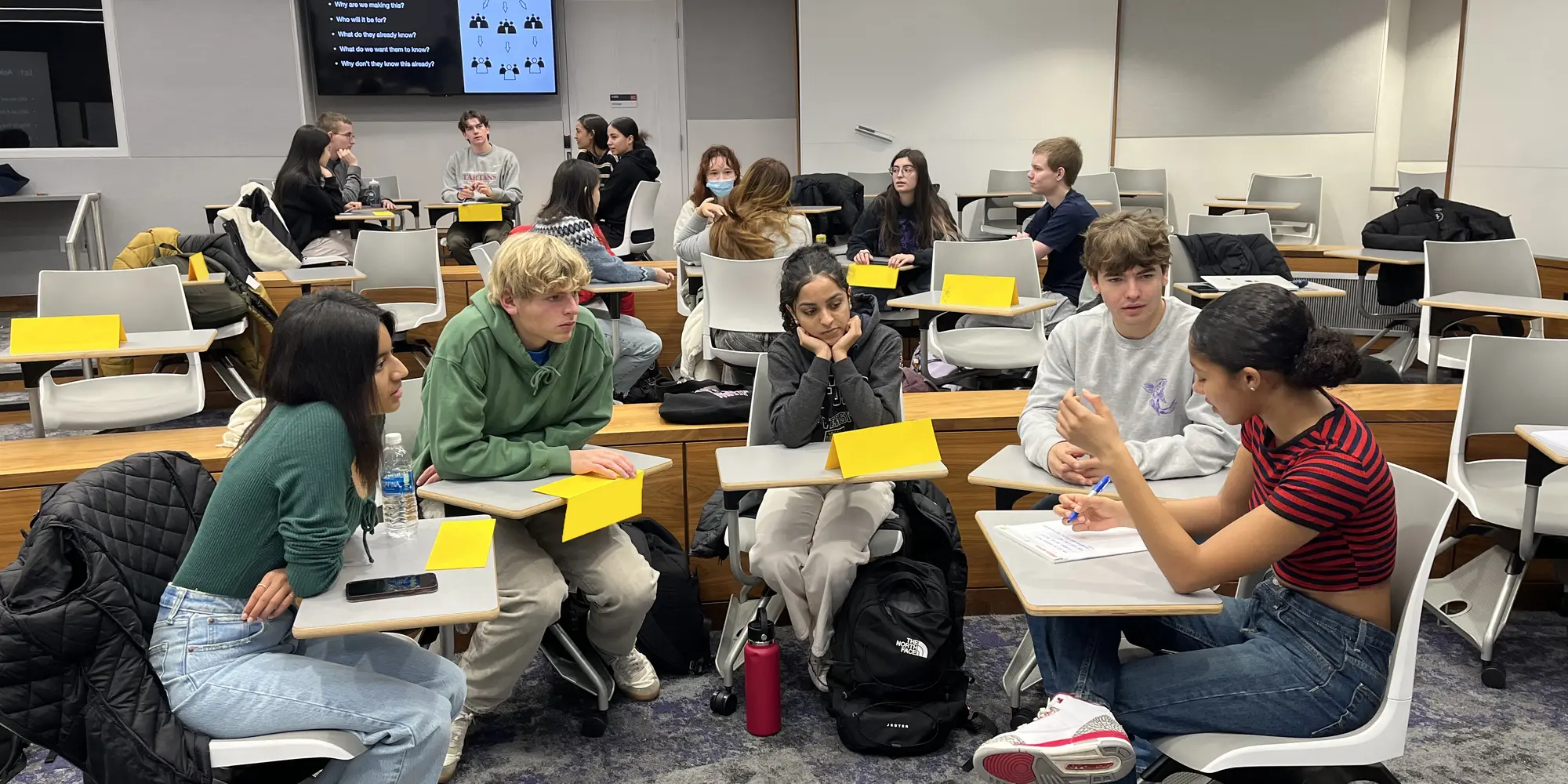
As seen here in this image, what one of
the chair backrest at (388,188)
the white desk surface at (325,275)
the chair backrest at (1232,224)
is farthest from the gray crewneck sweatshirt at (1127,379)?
the chair backrest at (388,188)

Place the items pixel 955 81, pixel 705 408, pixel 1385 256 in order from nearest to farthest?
pixel 705 408, pixel 1385 256, pixel 955 81

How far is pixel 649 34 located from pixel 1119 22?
160 inches

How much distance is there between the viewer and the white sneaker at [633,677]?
2.83m

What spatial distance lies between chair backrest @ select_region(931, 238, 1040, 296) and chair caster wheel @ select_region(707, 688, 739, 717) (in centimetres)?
238

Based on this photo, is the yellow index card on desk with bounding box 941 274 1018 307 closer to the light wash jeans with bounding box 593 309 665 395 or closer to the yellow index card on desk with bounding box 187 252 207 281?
the light wash jeans with bounding box 593 309 665 395

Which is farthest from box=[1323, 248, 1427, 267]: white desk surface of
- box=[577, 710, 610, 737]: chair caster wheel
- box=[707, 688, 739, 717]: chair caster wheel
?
box=[577, 710, 610, 737]: chair caster wheel

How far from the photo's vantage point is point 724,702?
9.02ft

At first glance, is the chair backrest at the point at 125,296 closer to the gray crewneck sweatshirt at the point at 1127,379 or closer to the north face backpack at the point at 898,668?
the north face backpack at the point at 898,668

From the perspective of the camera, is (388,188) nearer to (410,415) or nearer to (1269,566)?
(410,415)

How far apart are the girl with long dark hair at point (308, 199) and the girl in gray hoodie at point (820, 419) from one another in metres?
4.17

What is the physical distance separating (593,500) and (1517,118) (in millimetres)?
5989

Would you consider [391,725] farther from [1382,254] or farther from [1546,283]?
[1546,283]

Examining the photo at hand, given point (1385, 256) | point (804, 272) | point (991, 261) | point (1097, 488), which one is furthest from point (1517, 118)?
point (1097, 488)

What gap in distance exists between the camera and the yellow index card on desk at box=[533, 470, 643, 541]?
2289mm
